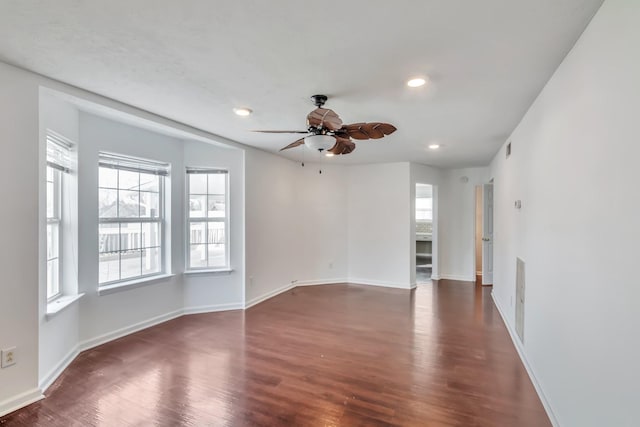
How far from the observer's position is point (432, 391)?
246 cm

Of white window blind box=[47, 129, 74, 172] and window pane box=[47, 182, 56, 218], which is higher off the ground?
white window blind box=[47, 129, 74, 172]

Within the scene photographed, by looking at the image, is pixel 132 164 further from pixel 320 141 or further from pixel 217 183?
pixel 320 141

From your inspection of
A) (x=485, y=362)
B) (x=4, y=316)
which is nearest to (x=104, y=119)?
(x=4, y=316)

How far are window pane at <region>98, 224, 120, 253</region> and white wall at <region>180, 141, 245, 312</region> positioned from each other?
108 cm

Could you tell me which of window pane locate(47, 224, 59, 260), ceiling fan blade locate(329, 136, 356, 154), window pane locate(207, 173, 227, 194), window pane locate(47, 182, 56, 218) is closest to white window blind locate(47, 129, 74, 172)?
window pane locate(47, 182, 56, 218)

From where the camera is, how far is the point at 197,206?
4.45 metres

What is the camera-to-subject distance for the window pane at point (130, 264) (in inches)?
145

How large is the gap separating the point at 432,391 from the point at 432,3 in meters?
2.70

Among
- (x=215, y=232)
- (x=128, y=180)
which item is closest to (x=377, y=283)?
(x=215, y=232)

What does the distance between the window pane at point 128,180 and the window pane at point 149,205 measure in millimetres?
138

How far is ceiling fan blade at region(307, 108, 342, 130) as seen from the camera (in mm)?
2275

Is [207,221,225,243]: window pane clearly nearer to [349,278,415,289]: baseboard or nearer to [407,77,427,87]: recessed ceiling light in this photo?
[349,278,415,289]: baseboard

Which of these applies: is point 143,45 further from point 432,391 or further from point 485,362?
point 485,362

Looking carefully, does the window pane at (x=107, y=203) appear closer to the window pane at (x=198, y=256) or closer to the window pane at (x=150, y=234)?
the window pane at (x=150, y=234)
